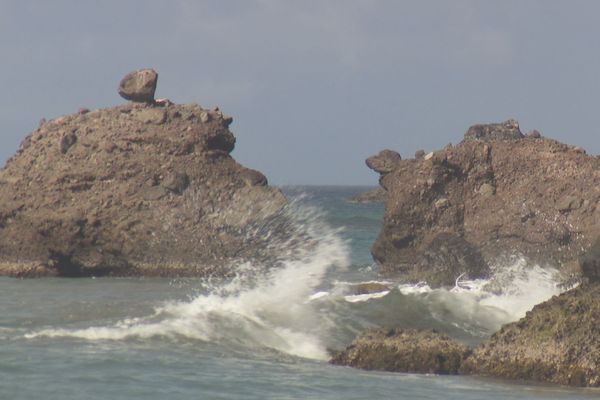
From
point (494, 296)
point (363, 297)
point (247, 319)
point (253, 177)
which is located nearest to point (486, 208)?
point (494, 296)

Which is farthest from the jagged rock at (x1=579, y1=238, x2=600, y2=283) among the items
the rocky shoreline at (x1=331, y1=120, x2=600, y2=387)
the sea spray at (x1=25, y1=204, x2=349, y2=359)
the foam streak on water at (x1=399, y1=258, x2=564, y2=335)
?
the rocky shoreline at (x1=331, y1=120, x2=600, y2=387)

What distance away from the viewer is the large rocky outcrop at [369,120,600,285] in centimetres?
2573

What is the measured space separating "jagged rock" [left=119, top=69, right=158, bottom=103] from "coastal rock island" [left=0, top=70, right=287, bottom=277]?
0.04 metres

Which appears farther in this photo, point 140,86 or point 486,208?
point 140,86

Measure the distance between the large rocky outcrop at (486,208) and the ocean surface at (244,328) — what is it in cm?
66

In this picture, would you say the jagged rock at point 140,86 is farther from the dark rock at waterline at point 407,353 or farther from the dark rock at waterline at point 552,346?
the dark rock at waterline at point 552,346

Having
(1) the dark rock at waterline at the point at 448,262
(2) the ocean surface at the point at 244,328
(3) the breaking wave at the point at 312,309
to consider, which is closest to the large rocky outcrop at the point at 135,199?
(2) the ocean surface at the point at 244,328

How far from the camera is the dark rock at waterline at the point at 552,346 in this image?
1406 cm

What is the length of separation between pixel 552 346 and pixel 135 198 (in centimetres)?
1705

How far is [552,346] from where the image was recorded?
1434cm

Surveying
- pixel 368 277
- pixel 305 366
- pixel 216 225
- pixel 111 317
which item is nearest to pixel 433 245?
pixel 368 277

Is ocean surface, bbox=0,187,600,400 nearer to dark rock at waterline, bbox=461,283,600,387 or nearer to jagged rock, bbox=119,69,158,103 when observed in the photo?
dark rock at waterline, bbox=461,283,600,387

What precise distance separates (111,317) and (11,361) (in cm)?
520

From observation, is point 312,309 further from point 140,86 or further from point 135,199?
point 140,86
